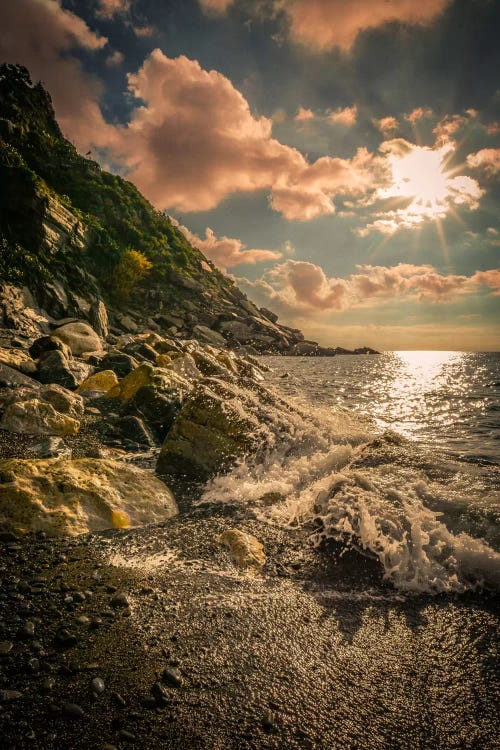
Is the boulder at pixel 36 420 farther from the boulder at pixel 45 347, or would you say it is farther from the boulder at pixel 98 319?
the boulder at pixel 98 319

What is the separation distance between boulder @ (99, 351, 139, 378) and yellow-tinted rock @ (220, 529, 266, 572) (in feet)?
34.1

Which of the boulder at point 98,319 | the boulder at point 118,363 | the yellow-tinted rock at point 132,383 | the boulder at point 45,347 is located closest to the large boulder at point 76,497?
the yellow-tinted rock at point 132,383

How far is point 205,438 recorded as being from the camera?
6527 millimetres

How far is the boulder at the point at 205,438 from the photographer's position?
6359mm

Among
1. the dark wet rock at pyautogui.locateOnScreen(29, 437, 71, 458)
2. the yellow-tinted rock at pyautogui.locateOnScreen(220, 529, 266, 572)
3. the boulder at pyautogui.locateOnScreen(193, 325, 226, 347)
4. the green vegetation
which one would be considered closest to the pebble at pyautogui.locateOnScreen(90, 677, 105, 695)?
the yellow-tinted rock at pyautogui.locateOnScreen(220, 529, 266, 572)

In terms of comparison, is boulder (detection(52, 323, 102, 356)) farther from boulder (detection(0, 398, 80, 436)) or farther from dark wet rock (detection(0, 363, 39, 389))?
boulder (detection(0, 398, 80, 436))

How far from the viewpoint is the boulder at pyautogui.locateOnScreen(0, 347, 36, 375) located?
9.89m

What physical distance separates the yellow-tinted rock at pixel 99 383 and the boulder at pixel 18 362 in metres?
1.41

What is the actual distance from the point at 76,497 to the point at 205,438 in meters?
2.62

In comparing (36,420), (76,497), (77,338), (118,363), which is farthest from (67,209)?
(76,497)

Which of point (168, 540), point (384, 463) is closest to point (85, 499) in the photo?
point (168, 540)

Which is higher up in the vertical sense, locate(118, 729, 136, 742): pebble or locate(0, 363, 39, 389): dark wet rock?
locate(0, 363, 39, 389): dark wet rock

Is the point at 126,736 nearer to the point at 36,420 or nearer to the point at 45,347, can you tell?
the point at 36,420

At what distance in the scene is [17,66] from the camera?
45562 mm
